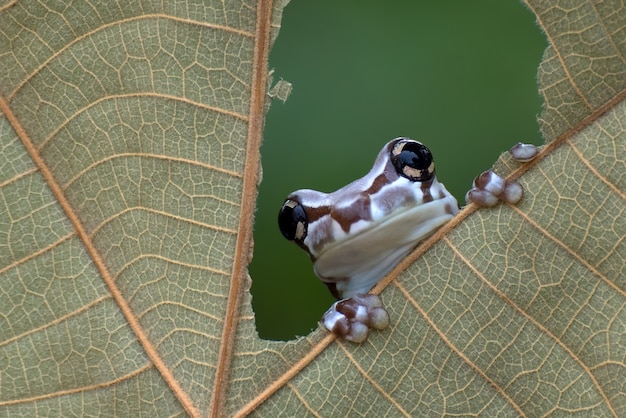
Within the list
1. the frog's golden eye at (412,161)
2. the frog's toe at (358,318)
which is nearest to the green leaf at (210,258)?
the frog's toe at (358,318)

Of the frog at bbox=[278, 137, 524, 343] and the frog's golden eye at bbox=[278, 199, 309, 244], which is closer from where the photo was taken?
the frog at bbox=[278, 137, 524, 343]

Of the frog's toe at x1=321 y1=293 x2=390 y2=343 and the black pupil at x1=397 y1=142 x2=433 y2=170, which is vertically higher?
the black pupil at x1=397 y1=142 x2=433 y2=170

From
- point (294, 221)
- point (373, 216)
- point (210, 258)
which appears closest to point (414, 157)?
point (373, 216)

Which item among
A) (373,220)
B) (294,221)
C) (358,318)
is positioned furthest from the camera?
(294,221)

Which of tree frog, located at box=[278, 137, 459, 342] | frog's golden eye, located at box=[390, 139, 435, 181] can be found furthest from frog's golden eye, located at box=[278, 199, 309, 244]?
frog's golden eye, located at box=[390, 139, 435, 181]

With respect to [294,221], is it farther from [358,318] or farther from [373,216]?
[358,318]

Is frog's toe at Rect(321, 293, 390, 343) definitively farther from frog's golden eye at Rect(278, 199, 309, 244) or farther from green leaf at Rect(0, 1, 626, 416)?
frog's golden eye at Rect(278, 199, 309, 244)
